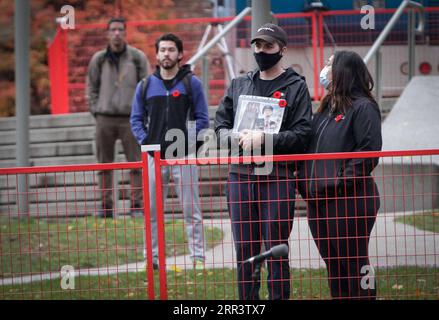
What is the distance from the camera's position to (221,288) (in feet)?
25.2

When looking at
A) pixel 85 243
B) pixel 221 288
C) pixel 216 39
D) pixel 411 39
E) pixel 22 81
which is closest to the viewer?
pixel 221 288

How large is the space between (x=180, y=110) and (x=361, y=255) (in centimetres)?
285

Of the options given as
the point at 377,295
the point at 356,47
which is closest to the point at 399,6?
the point at 356,47

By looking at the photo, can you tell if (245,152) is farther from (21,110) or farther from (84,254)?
(21,110)

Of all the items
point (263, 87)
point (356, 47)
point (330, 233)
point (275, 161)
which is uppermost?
point (356, 47)

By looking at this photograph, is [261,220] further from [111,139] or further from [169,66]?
[111,139]

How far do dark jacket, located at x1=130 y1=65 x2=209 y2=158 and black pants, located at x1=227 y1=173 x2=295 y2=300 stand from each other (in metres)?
2.20

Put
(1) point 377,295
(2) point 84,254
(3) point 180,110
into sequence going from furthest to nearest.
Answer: (2) point 84,254
(3) point 180,110
(1) point 377,295

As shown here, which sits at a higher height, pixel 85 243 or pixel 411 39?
pixel 411 39

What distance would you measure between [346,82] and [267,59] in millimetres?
562

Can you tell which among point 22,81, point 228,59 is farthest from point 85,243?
point 228,59

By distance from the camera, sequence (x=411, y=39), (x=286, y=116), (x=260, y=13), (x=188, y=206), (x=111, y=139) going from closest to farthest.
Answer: (x=286, y=116) < (x=260, y=13) < (x=188, y=206) < (x=111, y=139) < (x=411, y=39)

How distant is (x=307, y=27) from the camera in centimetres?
1412

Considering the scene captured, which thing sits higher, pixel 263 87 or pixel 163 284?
pixel 263 87
